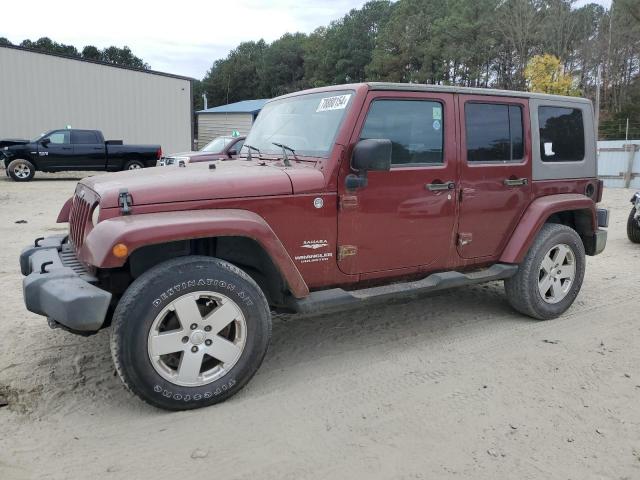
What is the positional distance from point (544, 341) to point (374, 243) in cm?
169

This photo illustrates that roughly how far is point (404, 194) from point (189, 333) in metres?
1.81

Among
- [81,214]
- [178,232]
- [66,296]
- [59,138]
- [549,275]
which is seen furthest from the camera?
[59,138]

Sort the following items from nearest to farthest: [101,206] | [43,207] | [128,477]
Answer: [128,477] → [101,206] → [43,207]

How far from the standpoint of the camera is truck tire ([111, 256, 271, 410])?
2.88 meters

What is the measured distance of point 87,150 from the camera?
17469 mm

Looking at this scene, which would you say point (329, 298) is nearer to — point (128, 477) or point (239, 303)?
point (239, 303)

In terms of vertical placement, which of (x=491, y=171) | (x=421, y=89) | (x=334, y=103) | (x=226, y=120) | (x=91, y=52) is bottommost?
(x=491, y=171)

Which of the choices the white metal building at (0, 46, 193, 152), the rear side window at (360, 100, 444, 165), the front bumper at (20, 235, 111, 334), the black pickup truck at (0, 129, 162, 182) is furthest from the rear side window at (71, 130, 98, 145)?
the rear side window at (360, 100, 444, 165)

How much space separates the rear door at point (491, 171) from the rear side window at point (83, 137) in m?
16.2

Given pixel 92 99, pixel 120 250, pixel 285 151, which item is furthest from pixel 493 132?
pixel 92 99

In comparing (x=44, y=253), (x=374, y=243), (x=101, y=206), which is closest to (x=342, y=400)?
(x=374, y=243)

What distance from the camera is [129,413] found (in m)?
3.07

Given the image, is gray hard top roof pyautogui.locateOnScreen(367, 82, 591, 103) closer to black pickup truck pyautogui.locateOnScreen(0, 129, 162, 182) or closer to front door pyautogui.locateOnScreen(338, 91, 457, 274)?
front door pyautogui.locateOnScreen(338, 91, 457, 274)

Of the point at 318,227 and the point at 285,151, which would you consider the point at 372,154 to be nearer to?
the point at 318,227
